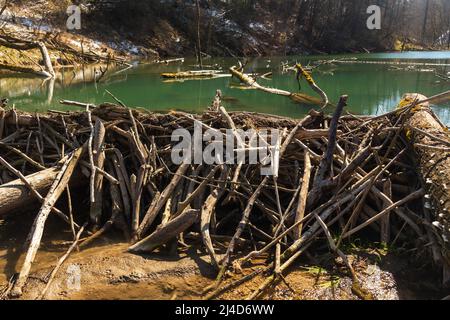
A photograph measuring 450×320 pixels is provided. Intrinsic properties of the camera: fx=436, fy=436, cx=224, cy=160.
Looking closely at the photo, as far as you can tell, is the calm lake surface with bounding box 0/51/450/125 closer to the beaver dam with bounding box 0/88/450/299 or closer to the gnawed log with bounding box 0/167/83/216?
the beaver dam with bounding box 0/88/450/299

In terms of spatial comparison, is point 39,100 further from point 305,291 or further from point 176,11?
point 176,11

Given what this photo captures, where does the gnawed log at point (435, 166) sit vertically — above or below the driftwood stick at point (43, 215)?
above

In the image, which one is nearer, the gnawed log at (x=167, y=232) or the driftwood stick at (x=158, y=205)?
the gnawed log at (x=167, y=232)

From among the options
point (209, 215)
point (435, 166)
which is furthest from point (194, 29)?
point (435, 166)

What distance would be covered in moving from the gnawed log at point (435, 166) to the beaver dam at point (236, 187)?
A: 0.02 m

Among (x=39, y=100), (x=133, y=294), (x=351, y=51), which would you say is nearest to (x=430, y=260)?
A: (x=133, y=294)

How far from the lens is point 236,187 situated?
210 inches

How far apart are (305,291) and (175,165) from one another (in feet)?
8.30

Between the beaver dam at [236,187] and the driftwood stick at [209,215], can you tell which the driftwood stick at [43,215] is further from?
the driftwood stick at [209,215]

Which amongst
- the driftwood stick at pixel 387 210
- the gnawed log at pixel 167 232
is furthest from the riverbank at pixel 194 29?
the driftwood stick at pixel 387 210

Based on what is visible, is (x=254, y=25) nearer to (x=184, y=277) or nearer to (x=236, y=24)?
(x=236, y=24)

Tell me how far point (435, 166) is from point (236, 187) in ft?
7.31

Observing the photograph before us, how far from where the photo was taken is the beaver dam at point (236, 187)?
4477 millimetres

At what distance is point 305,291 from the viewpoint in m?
4.04
